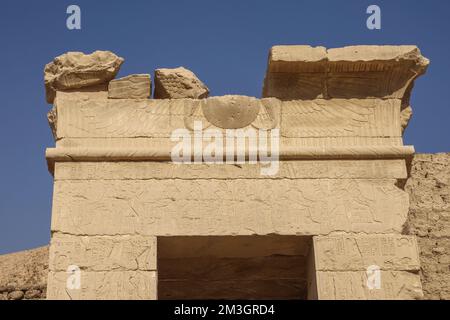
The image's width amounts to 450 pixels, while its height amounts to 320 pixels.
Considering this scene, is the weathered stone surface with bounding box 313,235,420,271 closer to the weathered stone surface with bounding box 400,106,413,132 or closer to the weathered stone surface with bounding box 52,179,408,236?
the weathered stone surface with bounding box 52,179,408,236

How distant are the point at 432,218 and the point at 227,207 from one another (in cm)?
488

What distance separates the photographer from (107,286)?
6.66 meters

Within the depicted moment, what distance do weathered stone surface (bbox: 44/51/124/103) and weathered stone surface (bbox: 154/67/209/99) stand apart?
46cm

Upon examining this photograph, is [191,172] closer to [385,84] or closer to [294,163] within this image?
[294,163]

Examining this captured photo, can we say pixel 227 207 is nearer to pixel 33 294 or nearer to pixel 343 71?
pixel 343 71

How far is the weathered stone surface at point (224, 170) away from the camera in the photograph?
23.2ft

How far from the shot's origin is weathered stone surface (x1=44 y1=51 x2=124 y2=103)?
7.45m

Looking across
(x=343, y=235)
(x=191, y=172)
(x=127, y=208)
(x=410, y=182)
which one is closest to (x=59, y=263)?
(x=127, y=208)

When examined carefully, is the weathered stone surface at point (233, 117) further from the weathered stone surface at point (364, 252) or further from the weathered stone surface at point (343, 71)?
the weathered stone surface at point (364, 252)

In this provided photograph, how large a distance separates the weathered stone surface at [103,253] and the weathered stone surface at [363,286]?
59.8 inches

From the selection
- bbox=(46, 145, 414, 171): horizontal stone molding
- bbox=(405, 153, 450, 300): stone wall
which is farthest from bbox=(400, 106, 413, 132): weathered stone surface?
bbox=(405, 153, 450, 300): stone wall

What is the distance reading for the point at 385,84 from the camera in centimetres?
754

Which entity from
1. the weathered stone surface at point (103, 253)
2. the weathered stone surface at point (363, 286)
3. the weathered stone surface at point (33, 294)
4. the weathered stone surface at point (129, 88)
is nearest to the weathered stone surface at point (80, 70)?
the weathered stone surface at point (129, 88)

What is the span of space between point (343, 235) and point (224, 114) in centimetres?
162
